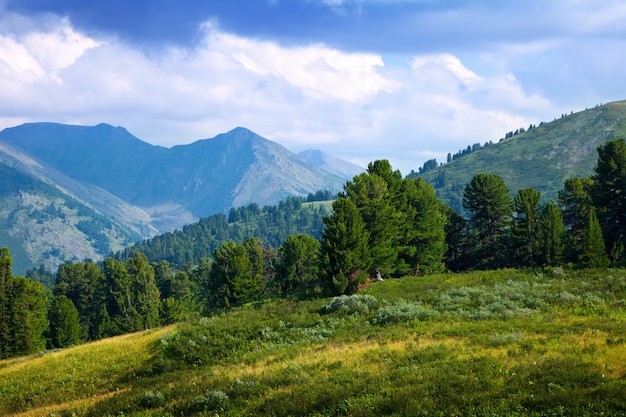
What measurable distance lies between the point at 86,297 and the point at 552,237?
297 feet

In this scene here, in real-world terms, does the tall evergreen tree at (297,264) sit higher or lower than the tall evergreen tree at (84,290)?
higher

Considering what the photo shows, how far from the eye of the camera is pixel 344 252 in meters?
41.2

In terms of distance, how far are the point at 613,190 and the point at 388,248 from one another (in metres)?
29.9

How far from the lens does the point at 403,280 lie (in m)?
45.0

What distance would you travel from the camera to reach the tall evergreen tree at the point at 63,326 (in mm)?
70875

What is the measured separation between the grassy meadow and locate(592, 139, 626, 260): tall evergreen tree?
1819cm

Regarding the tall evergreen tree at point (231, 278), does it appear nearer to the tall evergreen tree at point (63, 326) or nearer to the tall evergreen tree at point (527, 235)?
the tall evergreen tree at point (63, 326)

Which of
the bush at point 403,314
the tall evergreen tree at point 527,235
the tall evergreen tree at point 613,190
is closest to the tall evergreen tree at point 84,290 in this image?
the bush at point 403,314

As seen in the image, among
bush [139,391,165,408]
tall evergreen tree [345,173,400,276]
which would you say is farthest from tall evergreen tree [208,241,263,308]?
bush [139,391,165,408]

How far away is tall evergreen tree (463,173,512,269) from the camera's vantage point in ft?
211

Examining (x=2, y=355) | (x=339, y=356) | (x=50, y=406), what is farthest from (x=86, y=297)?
(x=339, y=356)

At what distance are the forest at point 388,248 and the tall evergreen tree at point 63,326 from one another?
0.56 feet

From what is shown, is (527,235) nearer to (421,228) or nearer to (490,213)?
(490,213)

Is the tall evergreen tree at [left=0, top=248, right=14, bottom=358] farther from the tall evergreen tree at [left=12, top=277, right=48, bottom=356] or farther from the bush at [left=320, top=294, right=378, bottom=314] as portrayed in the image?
the bush at [left=320, top=294, right=378, bottom=314]
